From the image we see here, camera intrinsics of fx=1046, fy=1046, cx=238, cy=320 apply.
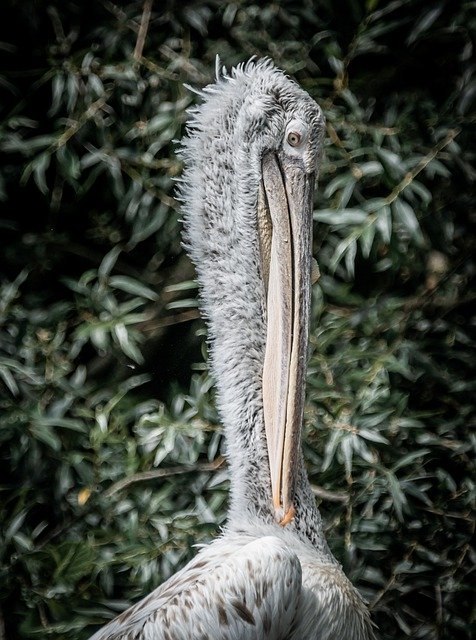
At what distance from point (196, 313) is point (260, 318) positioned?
1290 mm

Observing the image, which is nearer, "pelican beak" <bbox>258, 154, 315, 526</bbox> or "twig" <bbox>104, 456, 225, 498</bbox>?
"pelican beak" <bbox>258, 154, 315, 526</bbox>

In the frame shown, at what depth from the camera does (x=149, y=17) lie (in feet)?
10.1

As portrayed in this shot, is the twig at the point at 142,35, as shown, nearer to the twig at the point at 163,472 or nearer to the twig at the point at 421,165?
the twig at the point at 421,165

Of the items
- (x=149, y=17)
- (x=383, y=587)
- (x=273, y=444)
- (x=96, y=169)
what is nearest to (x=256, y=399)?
(x=273, y=444)

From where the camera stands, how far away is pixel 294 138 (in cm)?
195

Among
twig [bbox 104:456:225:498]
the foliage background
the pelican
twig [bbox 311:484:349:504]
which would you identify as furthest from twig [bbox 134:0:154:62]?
twig [bbox 311:484:349:504]

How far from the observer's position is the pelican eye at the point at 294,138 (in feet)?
6.40

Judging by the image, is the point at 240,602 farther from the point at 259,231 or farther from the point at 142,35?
the point at 142,35

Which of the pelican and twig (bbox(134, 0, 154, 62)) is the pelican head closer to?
the pelican

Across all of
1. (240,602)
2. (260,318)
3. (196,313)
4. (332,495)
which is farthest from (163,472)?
(240,602)

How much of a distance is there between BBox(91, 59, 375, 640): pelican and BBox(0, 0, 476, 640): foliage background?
0.74 metres

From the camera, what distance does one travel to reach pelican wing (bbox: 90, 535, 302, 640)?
1682 millimetres

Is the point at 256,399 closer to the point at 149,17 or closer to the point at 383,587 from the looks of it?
the point at 383,587

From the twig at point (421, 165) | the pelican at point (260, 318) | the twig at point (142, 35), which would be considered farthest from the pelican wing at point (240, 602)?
the twig at point (142, 35)
